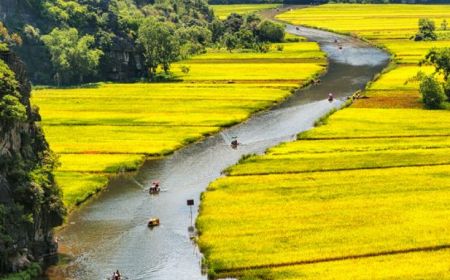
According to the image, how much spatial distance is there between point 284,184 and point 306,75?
214ft

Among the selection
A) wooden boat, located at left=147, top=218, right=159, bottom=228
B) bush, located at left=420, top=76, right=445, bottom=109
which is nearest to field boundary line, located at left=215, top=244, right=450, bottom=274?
wooden boat, located at left=147, top=218, right=159, bottom=228

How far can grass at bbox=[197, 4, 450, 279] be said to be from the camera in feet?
143

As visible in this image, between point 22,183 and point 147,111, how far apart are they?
51249 millimetres

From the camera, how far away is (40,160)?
4881 centimetres

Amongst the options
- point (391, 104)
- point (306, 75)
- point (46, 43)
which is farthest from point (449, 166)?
point (46, 43)

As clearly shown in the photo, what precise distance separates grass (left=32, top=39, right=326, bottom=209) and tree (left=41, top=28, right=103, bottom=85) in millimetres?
4585

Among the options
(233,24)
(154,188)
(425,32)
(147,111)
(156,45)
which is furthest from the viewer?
(233,24)

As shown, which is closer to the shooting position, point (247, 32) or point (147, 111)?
point (147, 111)

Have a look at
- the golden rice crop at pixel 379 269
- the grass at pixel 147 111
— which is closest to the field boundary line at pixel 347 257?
the golden rice crop at pixel 379 269

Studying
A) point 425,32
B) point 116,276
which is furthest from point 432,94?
point 425,32

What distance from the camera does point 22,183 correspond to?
147 ft

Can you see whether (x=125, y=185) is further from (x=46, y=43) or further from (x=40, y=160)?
(x=46, y=43)

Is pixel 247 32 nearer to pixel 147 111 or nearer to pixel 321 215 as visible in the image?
pixel 147 111

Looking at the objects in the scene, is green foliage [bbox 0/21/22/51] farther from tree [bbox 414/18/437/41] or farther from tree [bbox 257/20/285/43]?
tree [bbox 414/18/437/41]
